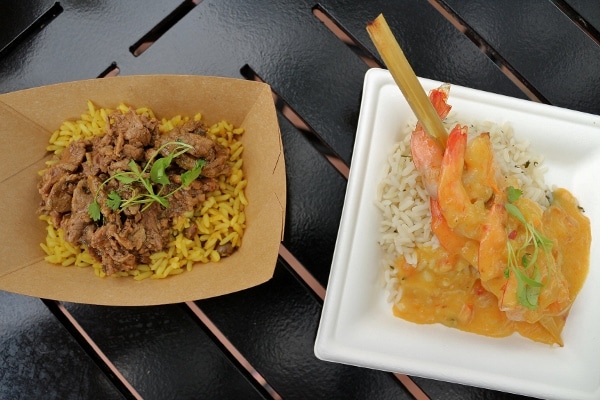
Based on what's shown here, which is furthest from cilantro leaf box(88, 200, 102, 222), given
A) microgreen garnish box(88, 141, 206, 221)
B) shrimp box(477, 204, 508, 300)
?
shrimp box(477, 204, 508, 300)

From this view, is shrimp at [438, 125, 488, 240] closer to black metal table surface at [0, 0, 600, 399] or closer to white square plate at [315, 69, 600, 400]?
white square plate at [315, 69, 600, 400]

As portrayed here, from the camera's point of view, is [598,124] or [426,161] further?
[598,124]

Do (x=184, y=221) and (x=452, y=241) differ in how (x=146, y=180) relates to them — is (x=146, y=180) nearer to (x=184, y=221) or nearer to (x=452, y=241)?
(x=184, y=221)

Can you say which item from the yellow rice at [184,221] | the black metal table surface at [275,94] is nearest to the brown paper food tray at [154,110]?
the yellow rice at [184,221]

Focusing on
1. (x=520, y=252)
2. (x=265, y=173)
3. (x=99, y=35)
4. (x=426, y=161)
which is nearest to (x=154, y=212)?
(x=265, y=173)

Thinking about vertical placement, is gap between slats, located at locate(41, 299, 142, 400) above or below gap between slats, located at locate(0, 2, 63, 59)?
below

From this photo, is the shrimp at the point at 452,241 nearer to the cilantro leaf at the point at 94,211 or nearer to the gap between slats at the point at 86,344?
the cilantro leaf at the point at 94,211

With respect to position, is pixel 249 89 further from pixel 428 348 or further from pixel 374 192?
pixel 428 348

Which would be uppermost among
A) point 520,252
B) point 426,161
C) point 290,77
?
point 290,77
